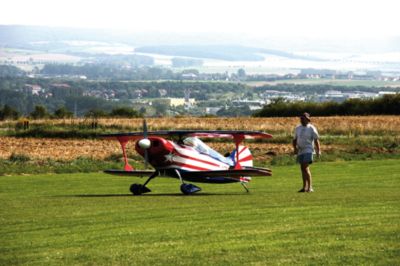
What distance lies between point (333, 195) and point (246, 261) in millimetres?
8741

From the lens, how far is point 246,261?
11.6 metres

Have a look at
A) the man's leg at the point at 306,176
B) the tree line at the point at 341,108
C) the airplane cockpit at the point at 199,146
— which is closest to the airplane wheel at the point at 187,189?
the airplane cockpit at the point at 199,146

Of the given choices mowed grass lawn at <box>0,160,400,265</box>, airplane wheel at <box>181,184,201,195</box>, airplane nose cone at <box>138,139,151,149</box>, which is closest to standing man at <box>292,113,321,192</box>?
mowed grass lawn at <box>0,160,400,265</box>

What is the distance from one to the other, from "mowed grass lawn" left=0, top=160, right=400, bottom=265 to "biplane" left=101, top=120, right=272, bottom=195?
0.48 meters

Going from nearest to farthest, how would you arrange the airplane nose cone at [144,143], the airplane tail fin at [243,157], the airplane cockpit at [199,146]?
the airplane nose cone at [144,143]
the airplane cockpit at [199,146]
the airplane tail fin at [243,157]

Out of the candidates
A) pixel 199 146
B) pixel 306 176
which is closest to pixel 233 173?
pixel 199 146

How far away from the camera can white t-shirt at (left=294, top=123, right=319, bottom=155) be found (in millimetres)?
21547

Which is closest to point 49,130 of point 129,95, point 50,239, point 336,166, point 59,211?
point 336,166

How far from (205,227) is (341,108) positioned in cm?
7731

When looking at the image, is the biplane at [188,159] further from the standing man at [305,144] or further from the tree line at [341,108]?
the tree line at [341,108]

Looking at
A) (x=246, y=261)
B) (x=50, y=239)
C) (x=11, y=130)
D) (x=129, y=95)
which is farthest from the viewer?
(x=129, y=95)

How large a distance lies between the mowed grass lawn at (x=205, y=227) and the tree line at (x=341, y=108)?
6437cm

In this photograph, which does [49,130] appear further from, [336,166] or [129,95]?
[129,95]

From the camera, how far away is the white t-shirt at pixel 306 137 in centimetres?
2155
